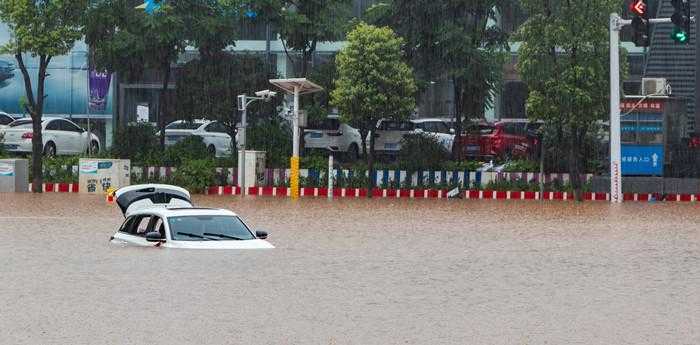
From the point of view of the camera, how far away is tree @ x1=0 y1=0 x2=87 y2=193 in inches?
1811

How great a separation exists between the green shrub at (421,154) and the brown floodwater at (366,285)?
46.7 ft

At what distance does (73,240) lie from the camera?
87.2 feet

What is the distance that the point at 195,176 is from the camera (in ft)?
152

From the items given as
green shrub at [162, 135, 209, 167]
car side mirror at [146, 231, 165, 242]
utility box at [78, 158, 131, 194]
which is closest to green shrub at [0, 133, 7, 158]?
utility box at [78, 158, 131, 194]

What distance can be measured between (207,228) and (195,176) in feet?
78.0

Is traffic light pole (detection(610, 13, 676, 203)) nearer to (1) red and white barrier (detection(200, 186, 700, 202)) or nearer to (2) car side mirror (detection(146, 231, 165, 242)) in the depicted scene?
(1) red and white barrier (detection(200, 186, 700, 202))

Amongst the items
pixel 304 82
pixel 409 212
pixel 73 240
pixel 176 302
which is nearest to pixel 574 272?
pixel 176 302

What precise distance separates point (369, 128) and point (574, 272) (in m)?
28.1

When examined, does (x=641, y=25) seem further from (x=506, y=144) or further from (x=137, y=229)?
(x=506, y=144)

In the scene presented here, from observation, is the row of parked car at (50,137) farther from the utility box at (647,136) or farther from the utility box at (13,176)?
the utility box at (647,136)

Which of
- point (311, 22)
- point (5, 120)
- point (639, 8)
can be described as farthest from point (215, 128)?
point (639, 8)

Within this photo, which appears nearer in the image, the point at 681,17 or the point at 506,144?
the point at 681,17

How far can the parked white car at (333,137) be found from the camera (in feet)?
169

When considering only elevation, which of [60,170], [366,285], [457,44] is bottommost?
[366,285]
